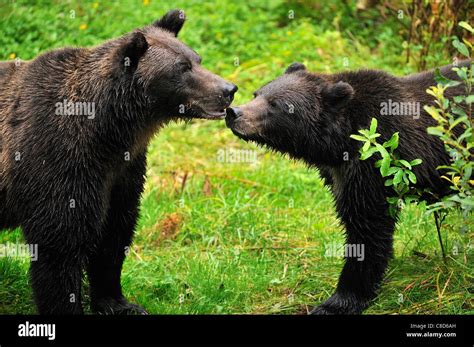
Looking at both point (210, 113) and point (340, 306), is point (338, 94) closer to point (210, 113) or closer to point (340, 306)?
point (210, 113)

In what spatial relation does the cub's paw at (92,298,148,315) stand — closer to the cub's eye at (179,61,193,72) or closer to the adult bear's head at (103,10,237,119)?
the adult bear's head at (103,10,237,119)

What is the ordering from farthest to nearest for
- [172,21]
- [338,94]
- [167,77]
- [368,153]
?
[338,94], [172,21], [167,77], [368,153]

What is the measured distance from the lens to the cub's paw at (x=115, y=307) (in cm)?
677

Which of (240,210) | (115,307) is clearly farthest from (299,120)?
(115,307)

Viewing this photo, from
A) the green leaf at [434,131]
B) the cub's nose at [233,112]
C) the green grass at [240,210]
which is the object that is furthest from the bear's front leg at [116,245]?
the green leaf at [434,131]

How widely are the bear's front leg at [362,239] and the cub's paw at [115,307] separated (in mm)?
1519

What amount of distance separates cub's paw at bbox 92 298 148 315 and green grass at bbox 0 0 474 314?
0.15 metres

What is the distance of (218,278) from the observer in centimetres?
719

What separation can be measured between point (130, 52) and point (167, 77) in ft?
1.08

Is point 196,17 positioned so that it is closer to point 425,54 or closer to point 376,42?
point 376,42

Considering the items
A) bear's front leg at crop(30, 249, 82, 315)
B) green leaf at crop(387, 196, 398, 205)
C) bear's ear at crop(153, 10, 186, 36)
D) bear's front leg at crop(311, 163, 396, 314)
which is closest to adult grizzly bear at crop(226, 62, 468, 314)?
bear's front leg at crop(311, 163, 396, 314)

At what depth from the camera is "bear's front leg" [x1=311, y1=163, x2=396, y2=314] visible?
6508mm

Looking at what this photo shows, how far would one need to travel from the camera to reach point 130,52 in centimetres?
598

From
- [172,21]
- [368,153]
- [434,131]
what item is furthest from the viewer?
[172,21]
